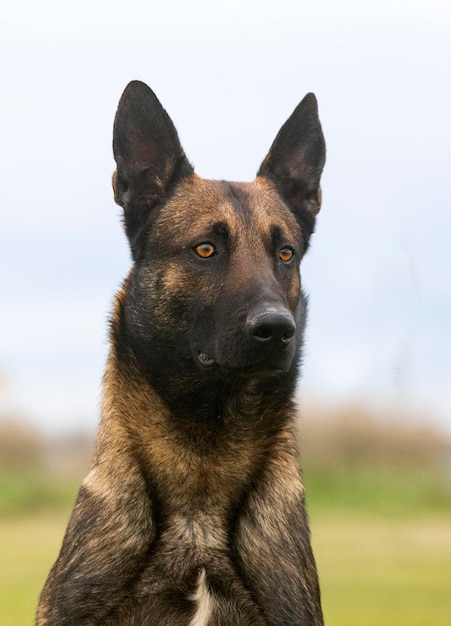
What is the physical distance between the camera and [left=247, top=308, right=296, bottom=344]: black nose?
160 inches

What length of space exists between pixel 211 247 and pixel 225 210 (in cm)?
25

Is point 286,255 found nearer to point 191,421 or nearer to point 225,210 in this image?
point 225,210

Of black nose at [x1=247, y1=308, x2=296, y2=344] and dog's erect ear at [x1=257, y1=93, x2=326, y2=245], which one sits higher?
dog's erect ear at [x1=257, y1=93, x2=326, y2=245]

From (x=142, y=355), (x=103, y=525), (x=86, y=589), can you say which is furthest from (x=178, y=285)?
(x=86, y=589)

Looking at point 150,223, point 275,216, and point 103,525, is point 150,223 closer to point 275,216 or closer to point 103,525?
point 275,216

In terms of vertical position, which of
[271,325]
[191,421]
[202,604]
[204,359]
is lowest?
[202,604]

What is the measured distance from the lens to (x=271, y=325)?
407 centimetres

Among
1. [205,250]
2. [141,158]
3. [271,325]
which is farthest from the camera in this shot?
[141,158]

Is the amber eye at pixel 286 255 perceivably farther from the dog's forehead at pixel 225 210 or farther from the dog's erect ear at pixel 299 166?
the dog's erect ear at pixel 299 166

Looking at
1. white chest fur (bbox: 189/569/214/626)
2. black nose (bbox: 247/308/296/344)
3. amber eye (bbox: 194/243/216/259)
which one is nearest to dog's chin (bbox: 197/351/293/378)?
black nose (bbox: 247/308/296/344)

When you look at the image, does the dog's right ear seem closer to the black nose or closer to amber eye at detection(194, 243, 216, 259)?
amber eye at detection(194, 243, 216, 259)

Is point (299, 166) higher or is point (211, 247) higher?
point (299, 166)

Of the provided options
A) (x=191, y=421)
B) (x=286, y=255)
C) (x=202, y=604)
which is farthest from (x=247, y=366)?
(x=202, y=604)

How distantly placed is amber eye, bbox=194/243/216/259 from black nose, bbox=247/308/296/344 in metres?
0.50
